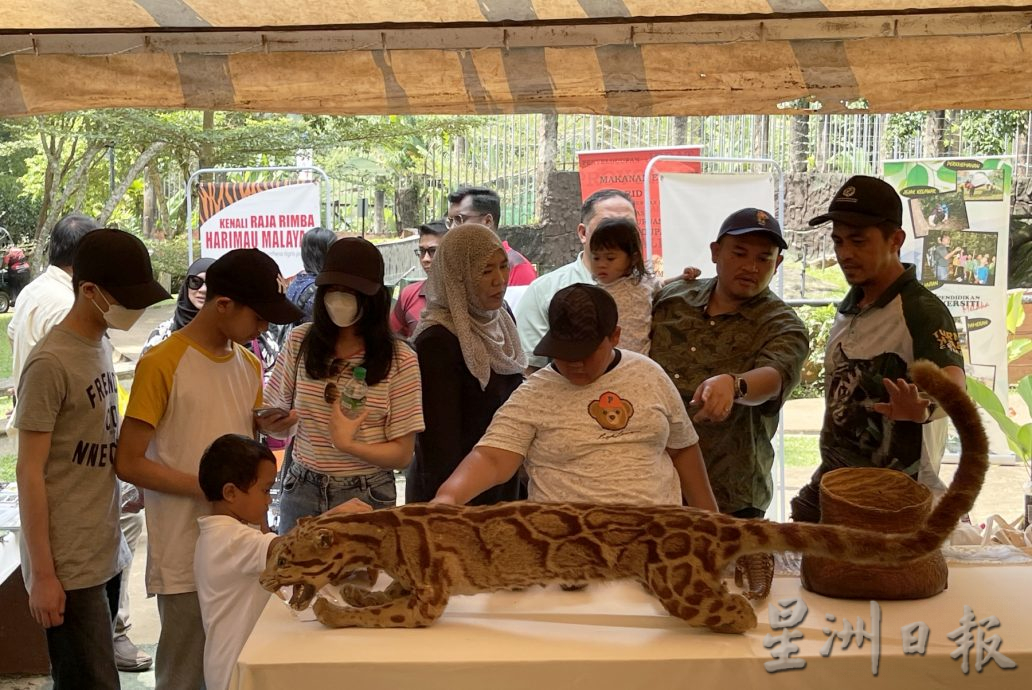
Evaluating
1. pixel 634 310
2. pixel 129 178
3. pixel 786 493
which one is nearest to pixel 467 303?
pixel 634 310

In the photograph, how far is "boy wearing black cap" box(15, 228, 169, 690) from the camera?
8.84ft

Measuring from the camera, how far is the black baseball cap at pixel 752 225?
3.29 m

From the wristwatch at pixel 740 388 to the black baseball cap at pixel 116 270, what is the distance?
1644mm

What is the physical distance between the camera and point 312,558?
2.17 meters

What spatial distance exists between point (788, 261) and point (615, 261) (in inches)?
354

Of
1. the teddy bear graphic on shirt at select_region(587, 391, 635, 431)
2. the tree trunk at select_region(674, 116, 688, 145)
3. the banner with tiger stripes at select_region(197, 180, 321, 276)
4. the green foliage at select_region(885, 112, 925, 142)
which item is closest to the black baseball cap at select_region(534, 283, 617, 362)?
the teddy bear graphic on shirt at select_region(587, 391, 635, 431)

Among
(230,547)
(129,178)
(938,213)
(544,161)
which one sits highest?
(129,178)

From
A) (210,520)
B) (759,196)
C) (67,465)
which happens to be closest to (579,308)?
(210,520)

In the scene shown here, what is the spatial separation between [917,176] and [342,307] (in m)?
5.20

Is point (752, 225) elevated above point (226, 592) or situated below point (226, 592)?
above

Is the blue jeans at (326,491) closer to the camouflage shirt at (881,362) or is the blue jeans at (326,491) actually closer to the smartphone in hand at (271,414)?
the smartphone in hand at (271,414)

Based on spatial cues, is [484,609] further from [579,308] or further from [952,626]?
[952,626]

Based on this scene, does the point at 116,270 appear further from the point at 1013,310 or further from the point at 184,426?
the point at 1013,310

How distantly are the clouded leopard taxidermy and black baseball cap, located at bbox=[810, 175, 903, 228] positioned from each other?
3.28 ft
